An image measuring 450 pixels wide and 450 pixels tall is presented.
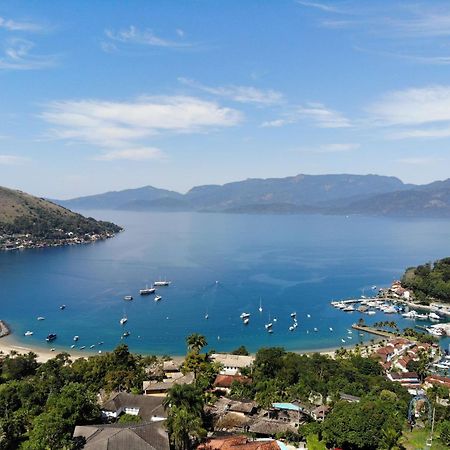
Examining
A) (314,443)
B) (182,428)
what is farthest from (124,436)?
(314,443)

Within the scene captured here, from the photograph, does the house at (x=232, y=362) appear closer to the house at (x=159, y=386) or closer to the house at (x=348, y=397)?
the house at (x=159, y=386)

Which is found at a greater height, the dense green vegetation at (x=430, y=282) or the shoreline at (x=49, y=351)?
the dense green vegetation at (x=430, y=282)

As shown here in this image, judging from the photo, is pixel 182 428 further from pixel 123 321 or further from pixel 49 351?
pixel 123 321

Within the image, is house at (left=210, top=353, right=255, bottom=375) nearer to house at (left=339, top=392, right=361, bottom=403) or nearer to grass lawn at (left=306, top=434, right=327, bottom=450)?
house at (left=339, top=392, right=361, bottom=403)

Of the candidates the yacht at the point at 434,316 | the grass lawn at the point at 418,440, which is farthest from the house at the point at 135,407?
the yacht at the point at 434,316

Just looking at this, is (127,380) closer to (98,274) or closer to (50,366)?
(50,366)

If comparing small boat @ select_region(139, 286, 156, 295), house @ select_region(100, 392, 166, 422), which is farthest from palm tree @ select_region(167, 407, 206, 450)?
small boat @ select_region(139, 286, 156, 295)
